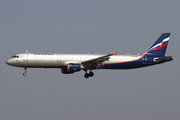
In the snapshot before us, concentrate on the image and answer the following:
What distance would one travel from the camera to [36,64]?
60.1m

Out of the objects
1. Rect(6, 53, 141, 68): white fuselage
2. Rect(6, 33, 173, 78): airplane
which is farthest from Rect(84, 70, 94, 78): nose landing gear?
Rect(6, 53, 141, 68): white fuselage

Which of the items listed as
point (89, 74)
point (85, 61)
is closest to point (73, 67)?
point (85, 61)

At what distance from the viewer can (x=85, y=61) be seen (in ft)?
200

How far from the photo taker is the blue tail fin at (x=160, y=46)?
224 ft

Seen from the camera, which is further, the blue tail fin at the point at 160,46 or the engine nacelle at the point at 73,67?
the blue tail fin at the point at 160,46

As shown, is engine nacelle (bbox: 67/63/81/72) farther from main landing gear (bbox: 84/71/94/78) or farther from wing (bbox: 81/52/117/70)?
main landing gear (bbox: 84/71/94/78)

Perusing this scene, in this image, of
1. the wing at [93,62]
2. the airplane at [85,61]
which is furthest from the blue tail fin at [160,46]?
the wing at [93,62]

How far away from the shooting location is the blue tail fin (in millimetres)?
68375

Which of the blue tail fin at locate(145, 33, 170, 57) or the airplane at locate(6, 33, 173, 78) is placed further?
the blue tail fin at locate(145, 33, 170, 57)

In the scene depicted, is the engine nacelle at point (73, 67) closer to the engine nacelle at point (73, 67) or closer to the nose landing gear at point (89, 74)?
the engine nacelle at point (73, 67)

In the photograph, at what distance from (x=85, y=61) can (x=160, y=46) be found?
17665 millimetres

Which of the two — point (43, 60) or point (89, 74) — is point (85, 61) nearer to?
point (89, 74)

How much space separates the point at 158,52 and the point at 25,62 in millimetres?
26847

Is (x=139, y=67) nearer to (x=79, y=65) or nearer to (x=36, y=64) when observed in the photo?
(x=79, y=65)
